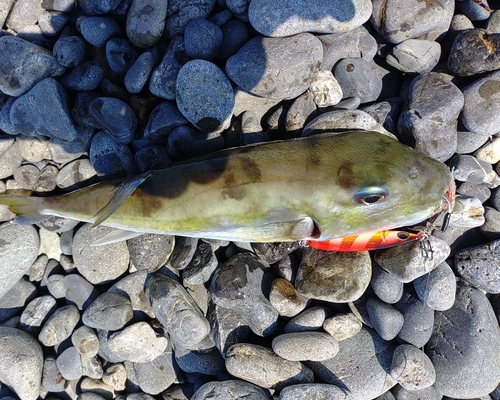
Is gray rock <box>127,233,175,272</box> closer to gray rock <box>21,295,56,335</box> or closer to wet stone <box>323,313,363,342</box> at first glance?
gray rock <box>21,295,56,335</box>

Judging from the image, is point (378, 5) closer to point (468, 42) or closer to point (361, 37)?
point (361, 37)

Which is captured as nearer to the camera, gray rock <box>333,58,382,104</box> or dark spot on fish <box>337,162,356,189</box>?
dark spot on fish <box>337,162,356,189</box>

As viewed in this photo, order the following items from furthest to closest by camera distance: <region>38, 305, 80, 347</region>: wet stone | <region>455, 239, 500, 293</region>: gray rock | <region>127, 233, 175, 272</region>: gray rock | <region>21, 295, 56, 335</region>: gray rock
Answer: <region>21, 295, 56, 335</region>: gray rock → <region>38, 305, 80, 347</region>: wet stone → <region>127, 233, 175, 272</region>: gray rock → <region>455, 239, 500, 293</region>: gray rock

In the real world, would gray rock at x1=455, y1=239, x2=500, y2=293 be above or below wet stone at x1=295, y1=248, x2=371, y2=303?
below

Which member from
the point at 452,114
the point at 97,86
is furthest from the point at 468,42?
the point at 97,86

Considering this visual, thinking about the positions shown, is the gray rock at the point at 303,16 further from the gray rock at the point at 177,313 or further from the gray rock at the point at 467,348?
the gray rock at the point at 467,348

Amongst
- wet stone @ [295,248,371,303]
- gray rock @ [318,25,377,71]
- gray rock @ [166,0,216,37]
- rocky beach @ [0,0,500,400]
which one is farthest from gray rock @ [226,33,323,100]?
wet stone @ [295,248,371,303]
